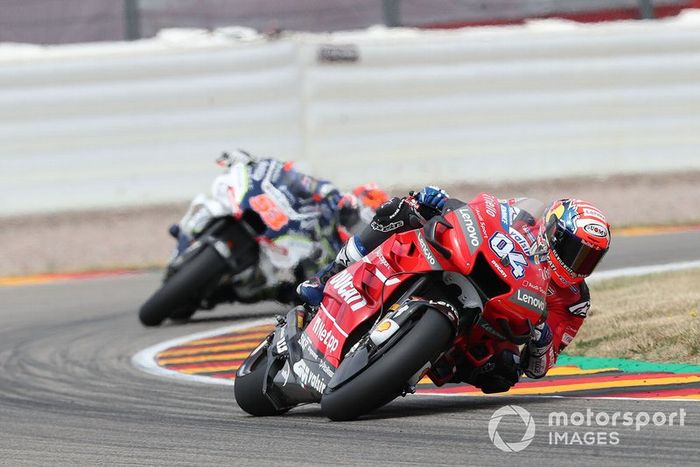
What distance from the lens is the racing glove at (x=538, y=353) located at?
6.54 metres

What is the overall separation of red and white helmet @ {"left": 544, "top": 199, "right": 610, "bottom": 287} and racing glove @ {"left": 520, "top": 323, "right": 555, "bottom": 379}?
26 cm

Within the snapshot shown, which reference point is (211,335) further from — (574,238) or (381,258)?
(574,238)

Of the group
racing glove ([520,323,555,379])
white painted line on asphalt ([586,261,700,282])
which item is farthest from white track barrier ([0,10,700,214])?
racing glove ([520,323,555,379])

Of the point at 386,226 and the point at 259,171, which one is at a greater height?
the point at 386,226

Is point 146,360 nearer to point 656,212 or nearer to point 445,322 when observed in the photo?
point 445,322

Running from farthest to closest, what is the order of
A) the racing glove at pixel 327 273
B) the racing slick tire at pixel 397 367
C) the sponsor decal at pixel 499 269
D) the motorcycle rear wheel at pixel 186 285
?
1. the motorcycle rear wheel at pixel 186 285
2. the racing glove at pixel 327 273
3. the sponsor decal at pixel 499 269
4. the racing slick tire at pixel 397 367

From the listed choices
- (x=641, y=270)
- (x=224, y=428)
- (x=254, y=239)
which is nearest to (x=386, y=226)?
(x=224, y=428)

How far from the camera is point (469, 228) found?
627cm

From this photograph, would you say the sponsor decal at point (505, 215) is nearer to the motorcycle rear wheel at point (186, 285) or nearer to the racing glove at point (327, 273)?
the racing glove at point (327, 273)

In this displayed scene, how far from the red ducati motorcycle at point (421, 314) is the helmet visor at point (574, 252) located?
0.28 feet

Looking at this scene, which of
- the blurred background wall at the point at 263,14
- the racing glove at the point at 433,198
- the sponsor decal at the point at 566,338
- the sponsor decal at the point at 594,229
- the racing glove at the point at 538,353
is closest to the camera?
the sponsor decal at the point at 594,229

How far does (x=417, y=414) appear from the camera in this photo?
6430 mm

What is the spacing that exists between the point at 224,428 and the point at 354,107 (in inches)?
361

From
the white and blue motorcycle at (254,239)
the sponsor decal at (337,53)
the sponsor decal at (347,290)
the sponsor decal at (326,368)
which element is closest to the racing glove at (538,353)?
the sponsor decal at (347,290)
